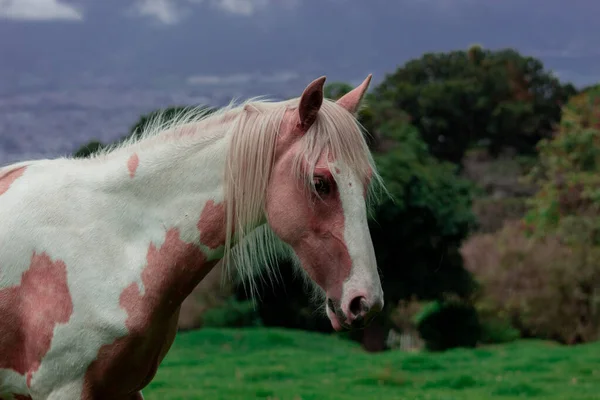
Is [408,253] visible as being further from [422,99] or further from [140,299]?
[422,99]

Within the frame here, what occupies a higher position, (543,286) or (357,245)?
(543,286)

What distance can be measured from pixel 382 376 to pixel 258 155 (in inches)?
251

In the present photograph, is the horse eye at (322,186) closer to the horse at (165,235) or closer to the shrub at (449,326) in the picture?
the horse at (165,235)

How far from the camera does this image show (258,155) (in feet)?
9.71

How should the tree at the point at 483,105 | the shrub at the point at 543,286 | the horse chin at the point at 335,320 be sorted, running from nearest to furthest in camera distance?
1. the horse chin at the point at 335,320
2. the shrub at the point at 543,286
3. the tree at the point at 483,105

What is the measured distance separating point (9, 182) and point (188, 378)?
6586mm

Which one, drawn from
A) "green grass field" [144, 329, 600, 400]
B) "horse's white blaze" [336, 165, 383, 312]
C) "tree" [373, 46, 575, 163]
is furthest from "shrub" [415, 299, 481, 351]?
"tree" [373, 46, 575, 163]

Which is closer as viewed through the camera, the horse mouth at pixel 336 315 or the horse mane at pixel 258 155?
the horse mouth at pixel 336 315

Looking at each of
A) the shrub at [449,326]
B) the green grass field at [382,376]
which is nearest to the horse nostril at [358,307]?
the green grass field at [382,376]

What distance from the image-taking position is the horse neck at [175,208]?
119 inches

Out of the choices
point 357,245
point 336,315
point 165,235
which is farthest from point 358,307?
point 165,235

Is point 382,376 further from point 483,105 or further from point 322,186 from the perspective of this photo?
point 483,105

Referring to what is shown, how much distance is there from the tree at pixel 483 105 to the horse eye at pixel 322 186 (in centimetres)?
3681

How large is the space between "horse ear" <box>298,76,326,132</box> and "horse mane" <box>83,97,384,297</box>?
0.03 metres
